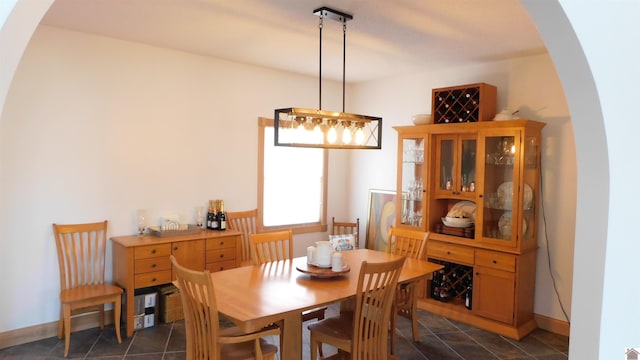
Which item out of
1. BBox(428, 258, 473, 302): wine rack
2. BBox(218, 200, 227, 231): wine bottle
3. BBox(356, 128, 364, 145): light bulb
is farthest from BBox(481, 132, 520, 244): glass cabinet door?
BBox(218, 200, 227, 231): wine bottle

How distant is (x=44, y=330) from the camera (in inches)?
145

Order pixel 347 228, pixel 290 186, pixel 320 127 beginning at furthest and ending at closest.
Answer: pixel 347 228
pixel 290 186
pixel 320 127

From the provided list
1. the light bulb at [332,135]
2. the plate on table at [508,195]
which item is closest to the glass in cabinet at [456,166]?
the plate on table at [508,195]

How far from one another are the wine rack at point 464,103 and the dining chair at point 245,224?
2.25 metres

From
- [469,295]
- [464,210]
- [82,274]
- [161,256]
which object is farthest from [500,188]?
[82,274]

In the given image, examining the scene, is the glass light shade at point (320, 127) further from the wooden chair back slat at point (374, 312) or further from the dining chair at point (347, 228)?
the dining chair at point (347, 228)

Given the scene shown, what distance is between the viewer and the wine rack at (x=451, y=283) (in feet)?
14.3

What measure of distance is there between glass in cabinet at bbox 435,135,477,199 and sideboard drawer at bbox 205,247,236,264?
2.19 meters

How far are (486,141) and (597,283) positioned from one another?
296 centimetres

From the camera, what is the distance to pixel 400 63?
463cm

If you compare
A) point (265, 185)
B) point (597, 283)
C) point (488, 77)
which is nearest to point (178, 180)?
point (265, 185)

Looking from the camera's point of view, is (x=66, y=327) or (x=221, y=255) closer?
(x=66, y=327)

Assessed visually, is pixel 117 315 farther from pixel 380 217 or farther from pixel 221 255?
pixel 380 217

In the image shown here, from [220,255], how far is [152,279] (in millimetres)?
677
